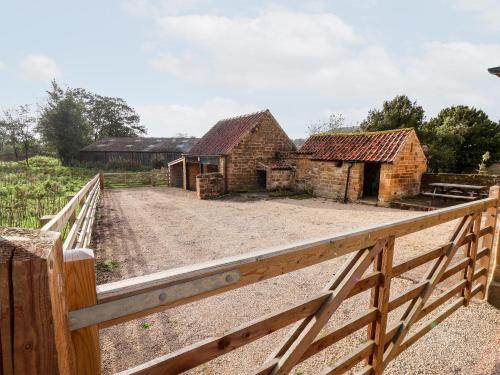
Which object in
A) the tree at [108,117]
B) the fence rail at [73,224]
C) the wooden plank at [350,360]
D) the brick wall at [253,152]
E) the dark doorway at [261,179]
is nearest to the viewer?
the wooden plank at [350,360]

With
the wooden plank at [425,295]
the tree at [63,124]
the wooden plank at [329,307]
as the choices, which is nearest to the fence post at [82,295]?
the wooden plank at [329,307]

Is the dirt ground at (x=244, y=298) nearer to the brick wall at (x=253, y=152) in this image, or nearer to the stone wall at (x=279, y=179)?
the stone wall at (x=279, y=179)

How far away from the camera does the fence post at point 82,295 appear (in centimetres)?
96

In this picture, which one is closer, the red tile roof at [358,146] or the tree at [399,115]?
the red tile roof at [358,146]

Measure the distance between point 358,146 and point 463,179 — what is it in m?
4.93

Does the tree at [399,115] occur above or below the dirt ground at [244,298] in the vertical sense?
above

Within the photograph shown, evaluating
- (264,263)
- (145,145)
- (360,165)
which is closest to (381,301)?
(264,263)

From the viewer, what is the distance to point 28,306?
28.6 inches

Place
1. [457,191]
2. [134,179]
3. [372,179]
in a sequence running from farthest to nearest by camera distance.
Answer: [134,179] < [372,179] < [457,191]

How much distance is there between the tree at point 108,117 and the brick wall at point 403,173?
52.0 meters

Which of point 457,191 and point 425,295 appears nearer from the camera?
point 425,295

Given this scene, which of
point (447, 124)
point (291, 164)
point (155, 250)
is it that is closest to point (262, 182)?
point (291, 164)

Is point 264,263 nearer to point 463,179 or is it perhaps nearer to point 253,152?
point 463,179

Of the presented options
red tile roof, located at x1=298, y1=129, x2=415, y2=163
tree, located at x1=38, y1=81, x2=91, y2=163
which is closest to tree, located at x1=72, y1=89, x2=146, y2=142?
tree, located at x1=38, y1=81, x2=91, y2=163
